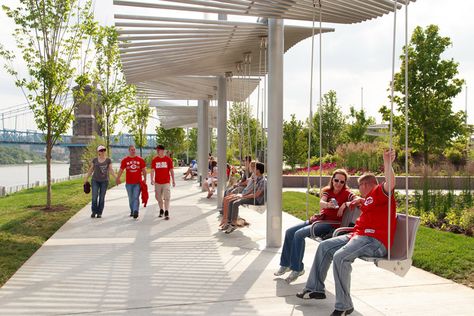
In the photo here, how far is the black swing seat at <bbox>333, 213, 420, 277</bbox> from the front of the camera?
448cm

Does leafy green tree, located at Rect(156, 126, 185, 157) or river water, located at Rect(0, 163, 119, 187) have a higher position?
leafy green tree, located at Rect(156, 126, 185, 157)

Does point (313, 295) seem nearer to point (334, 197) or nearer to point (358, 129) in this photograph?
point (334, 197)

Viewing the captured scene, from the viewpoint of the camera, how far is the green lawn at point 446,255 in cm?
602

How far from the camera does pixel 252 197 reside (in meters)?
8.65

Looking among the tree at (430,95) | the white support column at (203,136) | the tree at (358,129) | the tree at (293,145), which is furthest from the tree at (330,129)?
the white support column at (203,136)

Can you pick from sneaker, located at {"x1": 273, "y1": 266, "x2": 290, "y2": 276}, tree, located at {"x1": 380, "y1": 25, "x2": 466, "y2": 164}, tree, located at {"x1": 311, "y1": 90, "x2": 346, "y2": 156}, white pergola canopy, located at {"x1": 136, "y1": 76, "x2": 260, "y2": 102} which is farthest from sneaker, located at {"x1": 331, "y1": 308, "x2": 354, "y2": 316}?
tree, located at {"x1": 311, "y1": 90, "x2": 346, "y2": 156}

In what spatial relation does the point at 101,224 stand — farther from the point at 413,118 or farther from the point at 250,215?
the point at 413,118

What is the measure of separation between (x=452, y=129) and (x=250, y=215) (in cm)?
1227

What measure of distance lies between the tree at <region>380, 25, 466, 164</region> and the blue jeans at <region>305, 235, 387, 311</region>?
54.5 ft

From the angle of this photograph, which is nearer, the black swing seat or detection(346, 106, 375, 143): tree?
the black swing seat

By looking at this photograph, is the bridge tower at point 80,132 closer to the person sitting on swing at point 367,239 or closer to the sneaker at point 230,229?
the sneaker at point 230,229

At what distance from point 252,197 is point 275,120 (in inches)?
58.1

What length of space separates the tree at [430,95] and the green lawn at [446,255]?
41.5 feet

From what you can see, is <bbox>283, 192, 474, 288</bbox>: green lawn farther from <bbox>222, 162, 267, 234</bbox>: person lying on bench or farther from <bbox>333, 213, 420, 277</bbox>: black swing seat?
<bbox>222, 162, 267, 234</bbox>: person lying on bench
